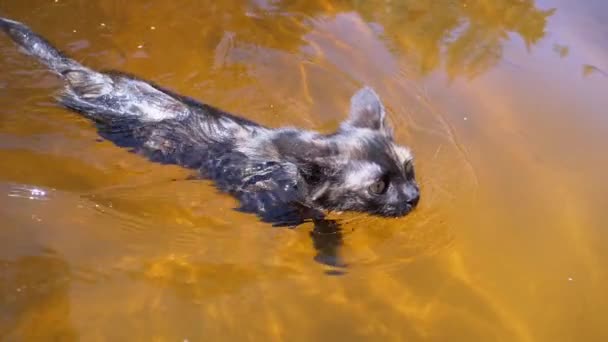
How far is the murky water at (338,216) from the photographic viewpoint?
4469 millimetres

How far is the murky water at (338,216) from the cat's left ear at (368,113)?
86cm

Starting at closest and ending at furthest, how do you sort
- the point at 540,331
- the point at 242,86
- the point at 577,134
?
1. the point at 540,331
2. the point at 577,134
3. the point at 242,86

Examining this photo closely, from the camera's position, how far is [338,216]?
17.8 feet

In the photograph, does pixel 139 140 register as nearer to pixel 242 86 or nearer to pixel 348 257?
pixel 242 86

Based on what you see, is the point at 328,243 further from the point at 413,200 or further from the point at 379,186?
the point at 413,200

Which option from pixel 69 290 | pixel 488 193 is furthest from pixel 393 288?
pixel 69 290

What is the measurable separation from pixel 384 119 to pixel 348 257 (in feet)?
4.41

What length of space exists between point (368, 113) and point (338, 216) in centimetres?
100

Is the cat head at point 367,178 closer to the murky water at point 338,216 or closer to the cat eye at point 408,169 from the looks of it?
the cat eye at point 408,169

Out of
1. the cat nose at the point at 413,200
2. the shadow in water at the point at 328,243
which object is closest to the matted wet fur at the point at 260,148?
the cat nose at the point at 413,200

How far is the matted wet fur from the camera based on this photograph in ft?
16.5

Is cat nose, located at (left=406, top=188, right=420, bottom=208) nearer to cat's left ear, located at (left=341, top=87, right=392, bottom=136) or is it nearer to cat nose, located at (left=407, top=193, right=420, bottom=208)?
cat nose, located at (left=407, top=193, right=420, bottom=208)

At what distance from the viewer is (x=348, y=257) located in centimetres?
504

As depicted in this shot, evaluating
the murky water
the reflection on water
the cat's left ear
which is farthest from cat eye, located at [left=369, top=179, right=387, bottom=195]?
the reflection on water
